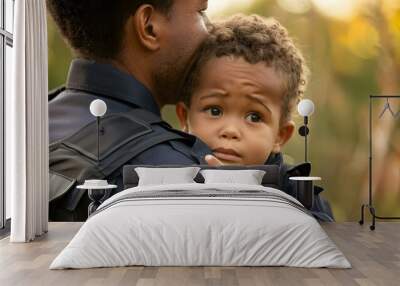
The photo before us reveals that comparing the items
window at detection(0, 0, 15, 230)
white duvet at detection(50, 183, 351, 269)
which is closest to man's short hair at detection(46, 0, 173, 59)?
window at detection(0, 0, 15, 230)

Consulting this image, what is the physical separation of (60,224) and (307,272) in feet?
12.2

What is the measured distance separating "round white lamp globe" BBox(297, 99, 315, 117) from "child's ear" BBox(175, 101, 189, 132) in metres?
1.34

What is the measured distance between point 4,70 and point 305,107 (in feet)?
11.3

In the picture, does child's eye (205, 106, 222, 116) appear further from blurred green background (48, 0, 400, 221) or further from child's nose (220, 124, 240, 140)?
blurred green background (48, 0, 400, 221)

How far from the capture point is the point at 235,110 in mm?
7477

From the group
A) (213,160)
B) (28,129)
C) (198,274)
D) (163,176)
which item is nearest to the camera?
(198,274)

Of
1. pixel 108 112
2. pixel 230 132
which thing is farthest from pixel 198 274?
pixel 108 112

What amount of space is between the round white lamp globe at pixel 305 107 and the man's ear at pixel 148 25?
1.85 m

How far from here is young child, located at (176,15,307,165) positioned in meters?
7.48

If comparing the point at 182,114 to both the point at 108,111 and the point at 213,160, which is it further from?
the point at 108,111

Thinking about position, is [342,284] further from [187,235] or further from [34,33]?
[34,33]

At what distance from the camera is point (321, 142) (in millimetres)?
7844

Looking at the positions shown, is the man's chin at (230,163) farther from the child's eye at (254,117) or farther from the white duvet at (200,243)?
the white duvet at (200,243)

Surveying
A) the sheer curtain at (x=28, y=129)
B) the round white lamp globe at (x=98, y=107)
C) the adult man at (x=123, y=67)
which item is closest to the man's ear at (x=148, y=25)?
the adult man at (x=123, y=67)
